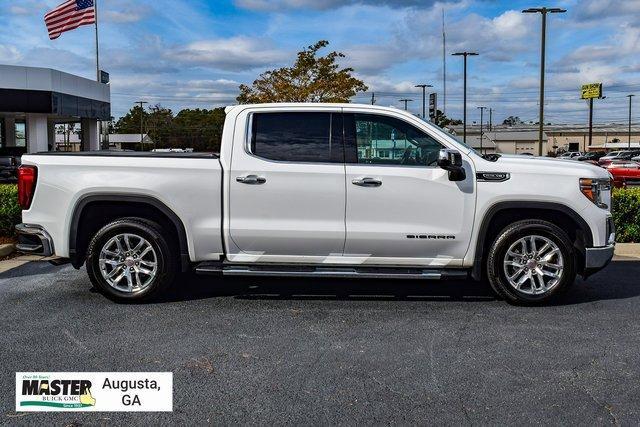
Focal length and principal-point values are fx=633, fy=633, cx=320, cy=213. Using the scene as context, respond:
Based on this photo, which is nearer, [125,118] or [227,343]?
[227,343]

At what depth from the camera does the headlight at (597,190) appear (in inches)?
232

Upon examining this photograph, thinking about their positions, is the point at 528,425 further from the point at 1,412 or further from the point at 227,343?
the point at 1,412

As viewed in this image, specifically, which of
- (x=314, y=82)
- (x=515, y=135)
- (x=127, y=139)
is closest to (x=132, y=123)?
(x=127, y=139)

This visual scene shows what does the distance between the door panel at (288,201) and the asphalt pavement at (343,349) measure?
602 mm

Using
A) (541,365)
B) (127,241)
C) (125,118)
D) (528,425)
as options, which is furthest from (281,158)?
(125,118)

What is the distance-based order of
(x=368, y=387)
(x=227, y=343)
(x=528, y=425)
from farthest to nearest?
1. (x=227, y=343)
2. (x=368, y=387)
3. (x=528, y=425)

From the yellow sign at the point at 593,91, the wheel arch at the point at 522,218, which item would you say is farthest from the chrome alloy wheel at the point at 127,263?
the yellow sign at the point at 593,91

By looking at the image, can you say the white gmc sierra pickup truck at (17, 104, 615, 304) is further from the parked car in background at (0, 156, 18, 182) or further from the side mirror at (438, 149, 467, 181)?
the parked car in background at (0, 156, 18, 182)

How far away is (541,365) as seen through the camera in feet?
14.6

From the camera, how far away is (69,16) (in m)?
28.7

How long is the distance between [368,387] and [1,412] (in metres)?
2.19

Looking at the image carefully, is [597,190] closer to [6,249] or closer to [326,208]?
[326,208]

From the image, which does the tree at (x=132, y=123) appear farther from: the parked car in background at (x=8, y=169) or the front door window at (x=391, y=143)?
the front door window at (x=391, y=143)

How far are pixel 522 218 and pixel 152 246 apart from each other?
139 inches
